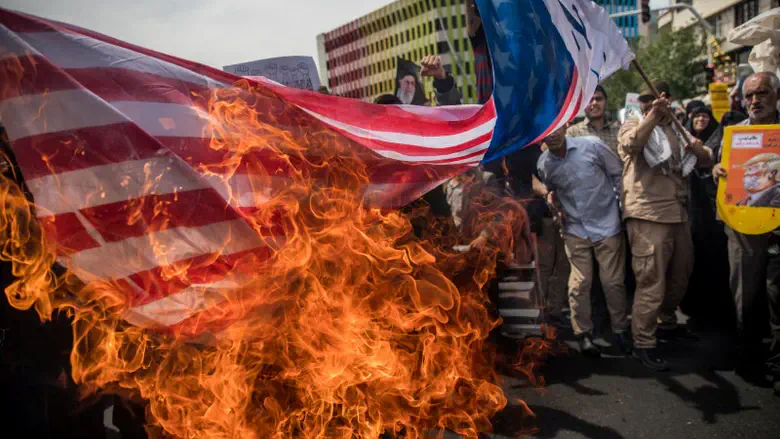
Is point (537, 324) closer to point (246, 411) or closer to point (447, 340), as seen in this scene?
point (447, 340)

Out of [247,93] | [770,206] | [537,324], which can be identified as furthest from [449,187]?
[247,93]

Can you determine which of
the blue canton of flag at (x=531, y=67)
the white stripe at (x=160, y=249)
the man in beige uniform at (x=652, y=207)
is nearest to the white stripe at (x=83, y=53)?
the white stripe at (x=160, y=249)

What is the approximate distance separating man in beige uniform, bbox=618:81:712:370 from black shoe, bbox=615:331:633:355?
0.58ft

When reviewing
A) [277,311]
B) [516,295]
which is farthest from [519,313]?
[277,311]

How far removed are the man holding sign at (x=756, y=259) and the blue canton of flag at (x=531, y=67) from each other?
83.5 inches

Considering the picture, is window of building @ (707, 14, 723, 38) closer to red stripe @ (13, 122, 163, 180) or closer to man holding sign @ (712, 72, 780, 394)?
man holding sign @ (712, 72, 780, 394)

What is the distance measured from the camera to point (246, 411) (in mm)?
2812

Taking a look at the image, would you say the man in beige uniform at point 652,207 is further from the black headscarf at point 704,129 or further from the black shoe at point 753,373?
the black headscarf at point 704,129

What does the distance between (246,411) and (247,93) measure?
5.06ft

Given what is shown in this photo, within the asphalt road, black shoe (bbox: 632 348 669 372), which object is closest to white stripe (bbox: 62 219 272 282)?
the asphalt road

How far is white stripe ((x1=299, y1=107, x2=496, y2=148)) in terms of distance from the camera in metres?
2.74

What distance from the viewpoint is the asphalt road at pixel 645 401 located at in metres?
3.65

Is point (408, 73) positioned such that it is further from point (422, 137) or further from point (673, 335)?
point (673, 335)

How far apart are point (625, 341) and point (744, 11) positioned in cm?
4525
